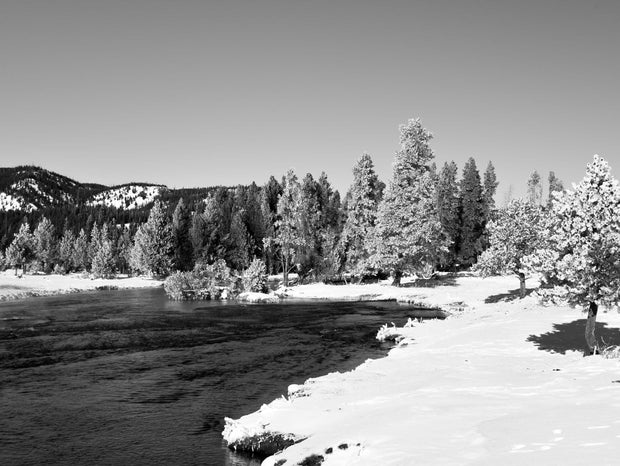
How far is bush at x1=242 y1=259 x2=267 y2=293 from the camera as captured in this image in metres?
65.1

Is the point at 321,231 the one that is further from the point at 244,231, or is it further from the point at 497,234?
the point at 497,234

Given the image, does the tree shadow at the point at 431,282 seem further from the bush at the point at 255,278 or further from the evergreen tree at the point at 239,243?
the evergreen tree at the point at 239,243

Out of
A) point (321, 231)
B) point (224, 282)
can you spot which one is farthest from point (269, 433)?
point (321, 231)

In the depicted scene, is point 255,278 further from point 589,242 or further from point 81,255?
point 81,255

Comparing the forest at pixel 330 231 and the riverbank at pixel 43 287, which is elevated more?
the forest at pixel 330 231

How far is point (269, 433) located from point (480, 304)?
38.2 meters

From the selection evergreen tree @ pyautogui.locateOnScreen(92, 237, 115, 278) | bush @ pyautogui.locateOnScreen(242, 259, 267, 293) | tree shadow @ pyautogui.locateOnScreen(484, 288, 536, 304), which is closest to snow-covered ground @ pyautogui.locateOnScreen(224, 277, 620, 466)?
tree shadow @ pyautogui.locateOnScreen(484, 288, 536, 304)

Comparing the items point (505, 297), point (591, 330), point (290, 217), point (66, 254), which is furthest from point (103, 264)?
point (591, 330)

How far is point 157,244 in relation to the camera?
4198 inches

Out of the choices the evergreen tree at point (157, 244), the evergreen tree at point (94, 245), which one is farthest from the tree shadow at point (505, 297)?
the evergreen tree at point (94, 245)

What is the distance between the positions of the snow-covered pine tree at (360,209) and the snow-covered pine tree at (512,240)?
2561 cm

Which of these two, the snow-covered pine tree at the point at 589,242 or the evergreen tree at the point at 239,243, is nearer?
the snow-covered pine tree at the point at 589,242

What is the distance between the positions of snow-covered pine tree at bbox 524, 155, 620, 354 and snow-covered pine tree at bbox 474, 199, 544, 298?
2336 centimetres

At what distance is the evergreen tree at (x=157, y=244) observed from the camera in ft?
350
